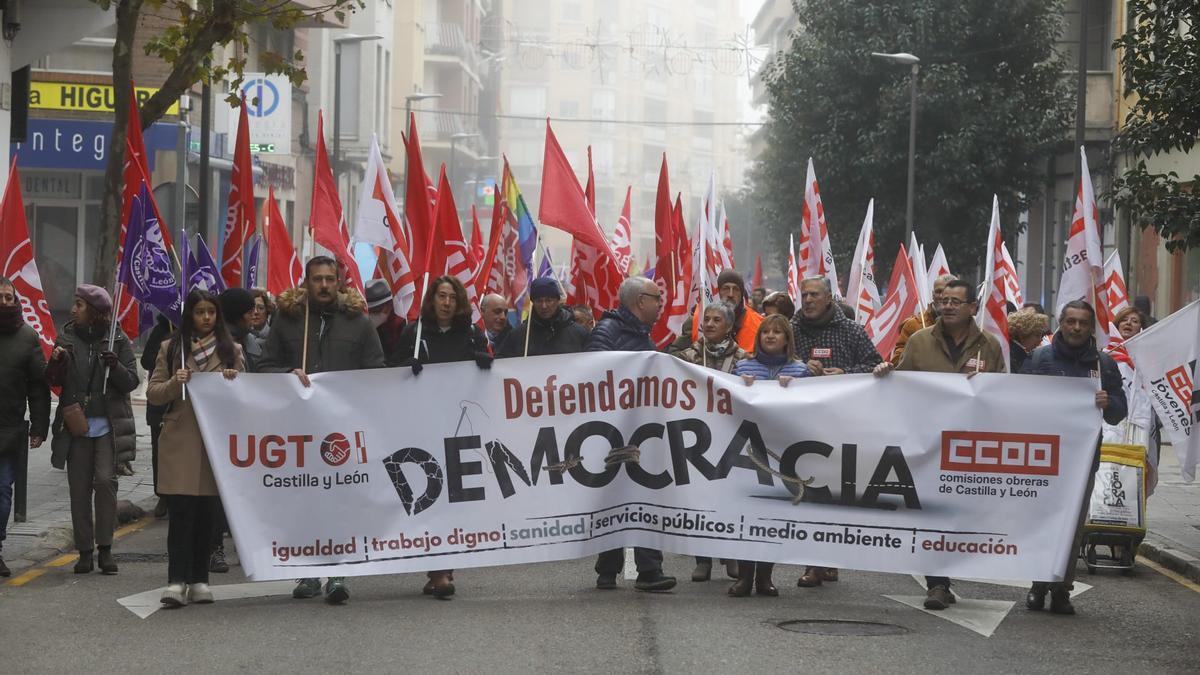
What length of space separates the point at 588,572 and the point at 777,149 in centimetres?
3112

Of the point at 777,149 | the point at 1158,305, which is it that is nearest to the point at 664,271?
the point at 1158,305

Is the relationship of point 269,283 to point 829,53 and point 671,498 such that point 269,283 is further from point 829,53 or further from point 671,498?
point 829,53

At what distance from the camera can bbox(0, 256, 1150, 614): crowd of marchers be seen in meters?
9.52

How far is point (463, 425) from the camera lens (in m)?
9.83

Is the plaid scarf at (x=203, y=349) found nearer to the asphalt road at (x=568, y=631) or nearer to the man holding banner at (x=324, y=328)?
the man holding banner at (x=324, y=328)

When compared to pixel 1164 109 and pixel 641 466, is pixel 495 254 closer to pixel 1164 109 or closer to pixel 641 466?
pixel 1164 109

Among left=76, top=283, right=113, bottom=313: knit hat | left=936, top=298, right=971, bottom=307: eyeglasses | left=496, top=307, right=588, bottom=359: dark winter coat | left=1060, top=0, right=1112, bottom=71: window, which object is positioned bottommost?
left=496, top=307, right=588, bottom=359: dark winter coat

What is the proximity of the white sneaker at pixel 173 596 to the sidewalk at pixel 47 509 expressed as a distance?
165cm

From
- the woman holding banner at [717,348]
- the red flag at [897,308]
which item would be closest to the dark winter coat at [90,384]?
the woman holding banner at [717,348]

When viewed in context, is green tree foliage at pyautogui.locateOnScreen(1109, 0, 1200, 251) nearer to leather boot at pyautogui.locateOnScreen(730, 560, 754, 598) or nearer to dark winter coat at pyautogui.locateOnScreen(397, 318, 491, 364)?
leather boot at pyautogui.locateOnScreen(730, 560, 754, 598)

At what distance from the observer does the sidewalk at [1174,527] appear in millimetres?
→ 11703

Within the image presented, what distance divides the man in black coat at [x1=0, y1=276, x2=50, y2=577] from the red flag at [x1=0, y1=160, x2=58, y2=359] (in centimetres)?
138

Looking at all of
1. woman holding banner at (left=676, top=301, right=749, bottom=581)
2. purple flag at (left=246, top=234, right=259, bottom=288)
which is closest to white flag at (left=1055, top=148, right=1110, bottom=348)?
woman holding banner at (left=676, top=301, right=749, bottom=581)

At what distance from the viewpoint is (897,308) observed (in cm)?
1741
